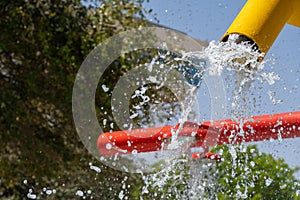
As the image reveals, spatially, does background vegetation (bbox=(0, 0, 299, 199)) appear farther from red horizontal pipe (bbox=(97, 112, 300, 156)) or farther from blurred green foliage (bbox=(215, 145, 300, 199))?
red horizontal pipe (bbox=(97, 112, 300, 156))

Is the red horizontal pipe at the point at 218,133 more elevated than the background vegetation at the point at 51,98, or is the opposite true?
the background vegetation at the point at 51,98

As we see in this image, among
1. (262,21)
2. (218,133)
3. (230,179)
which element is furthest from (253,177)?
(262,21)

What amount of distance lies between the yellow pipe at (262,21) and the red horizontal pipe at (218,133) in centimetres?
37

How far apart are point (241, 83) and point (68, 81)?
2.37 metres

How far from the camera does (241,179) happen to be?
3.48 metres

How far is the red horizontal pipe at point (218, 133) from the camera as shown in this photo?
1.56m

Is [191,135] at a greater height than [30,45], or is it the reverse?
[30,45]

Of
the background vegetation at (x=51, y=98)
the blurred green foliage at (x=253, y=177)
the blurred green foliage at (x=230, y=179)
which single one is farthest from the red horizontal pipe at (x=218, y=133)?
the background vegetation at (x=51, y=98)

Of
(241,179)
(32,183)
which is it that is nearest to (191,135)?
(241,179)

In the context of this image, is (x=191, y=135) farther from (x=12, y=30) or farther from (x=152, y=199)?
(x=12, y=30)

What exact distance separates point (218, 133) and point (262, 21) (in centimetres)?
50

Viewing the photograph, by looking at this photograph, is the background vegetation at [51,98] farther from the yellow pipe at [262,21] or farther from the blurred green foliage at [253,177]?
the yellow pipe at [262,21]

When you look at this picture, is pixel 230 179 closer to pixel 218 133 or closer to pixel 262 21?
pixel 218 133

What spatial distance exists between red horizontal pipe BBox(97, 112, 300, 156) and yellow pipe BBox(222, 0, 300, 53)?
0.37 meters
